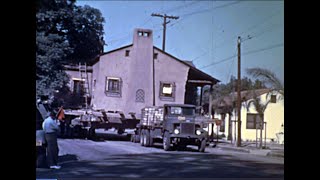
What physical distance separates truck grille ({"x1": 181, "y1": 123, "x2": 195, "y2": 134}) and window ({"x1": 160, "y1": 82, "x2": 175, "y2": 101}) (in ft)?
4.55

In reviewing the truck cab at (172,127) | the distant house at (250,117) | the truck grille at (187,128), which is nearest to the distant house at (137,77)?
the truck cab at (172,127)

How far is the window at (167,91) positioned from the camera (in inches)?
287

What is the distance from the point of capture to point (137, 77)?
705 centimetres

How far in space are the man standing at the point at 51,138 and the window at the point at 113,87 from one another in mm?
924

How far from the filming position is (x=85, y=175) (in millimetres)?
6230

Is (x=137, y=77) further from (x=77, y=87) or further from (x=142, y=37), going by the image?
(x=77, y=87)

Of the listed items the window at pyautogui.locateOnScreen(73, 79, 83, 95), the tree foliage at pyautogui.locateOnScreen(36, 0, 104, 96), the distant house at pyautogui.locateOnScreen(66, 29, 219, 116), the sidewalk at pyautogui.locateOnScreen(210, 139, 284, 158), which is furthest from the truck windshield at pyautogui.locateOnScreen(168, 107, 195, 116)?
the tree foliage at pyautogui.locateOnScreen(36, 0, 104, 96)

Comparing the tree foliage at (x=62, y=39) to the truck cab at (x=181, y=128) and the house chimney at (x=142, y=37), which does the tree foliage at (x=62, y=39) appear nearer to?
the house chimney at (x=142, y=37)

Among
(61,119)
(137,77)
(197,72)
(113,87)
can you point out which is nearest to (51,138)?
(61,119)

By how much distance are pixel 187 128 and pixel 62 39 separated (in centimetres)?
340

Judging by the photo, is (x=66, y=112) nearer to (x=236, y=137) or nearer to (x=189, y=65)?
(x=189, y=65)

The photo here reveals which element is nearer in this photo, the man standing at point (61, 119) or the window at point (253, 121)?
the man standing at point (61, 119)

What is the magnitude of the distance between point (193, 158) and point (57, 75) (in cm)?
246

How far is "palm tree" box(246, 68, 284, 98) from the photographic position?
667 cm
